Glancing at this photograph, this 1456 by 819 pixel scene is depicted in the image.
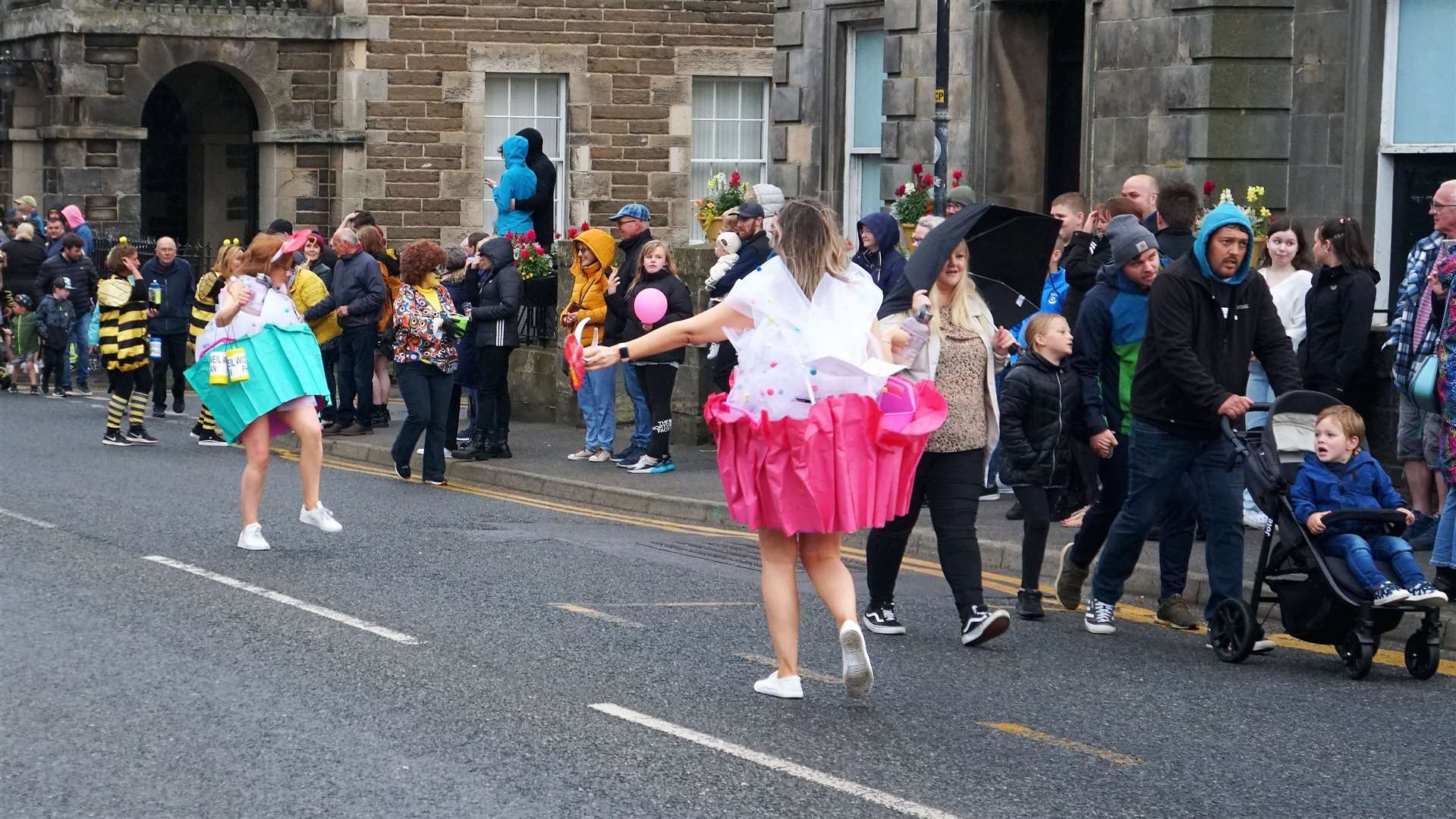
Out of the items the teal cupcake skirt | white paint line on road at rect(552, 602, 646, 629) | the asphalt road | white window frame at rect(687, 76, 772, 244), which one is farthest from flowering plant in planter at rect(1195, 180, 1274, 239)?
white window frame at rect(687, 76, 772, 244)

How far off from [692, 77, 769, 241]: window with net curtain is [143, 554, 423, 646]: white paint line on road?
68.5 feet

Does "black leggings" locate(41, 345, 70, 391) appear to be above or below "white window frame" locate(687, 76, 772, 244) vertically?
below

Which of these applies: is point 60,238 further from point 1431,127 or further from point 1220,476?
point 1220,476

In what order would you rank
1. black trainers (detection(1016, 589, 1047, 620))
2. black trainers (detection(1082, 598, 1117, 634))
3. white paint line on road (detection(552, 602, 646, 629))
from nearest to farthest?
white paint line on road (detection(552, 602, 646, 629))
black trainers (detection(1082, 598, 1117, 634))
black trainers (detection(1016, 589, 1047, 620))

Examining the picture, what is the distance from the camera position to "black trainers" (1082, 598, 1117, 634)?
8.97 metres

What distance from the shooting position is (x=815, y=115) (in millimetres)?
20719

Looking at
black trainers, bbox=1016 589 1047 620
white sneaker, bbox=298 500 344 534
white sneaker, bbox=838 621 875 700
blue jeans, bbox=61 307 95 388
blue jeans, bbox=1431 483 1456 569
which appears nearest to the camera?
white sneaker, bbox=838 621 875 700

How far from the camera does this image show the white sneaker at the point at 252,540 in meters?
10.8

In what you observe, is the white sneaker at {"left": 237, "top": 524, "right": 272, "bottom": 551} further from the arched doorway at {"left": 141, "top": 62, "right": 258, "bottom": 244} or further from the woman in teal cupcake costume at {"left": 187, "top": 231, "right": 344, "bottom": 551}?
the arched doorway at {"left": 141, "top": 62, "right": 258, "bottom": 244}

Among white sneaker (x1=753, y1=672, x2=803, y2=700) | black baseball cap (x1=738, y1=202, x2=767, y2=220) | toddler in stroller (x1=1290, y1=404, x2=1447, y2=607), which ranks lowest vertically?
white sneaker (x1=753, y1=672, x2=803, y2=700)

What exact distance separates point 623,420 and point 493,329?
2670 mm

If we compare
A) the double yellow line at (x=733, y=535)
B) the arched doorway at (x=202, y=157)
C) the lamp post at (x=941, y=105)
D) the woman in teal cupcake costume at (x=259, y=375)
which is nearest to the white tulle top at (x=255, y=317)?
the woman in teal cupcake costume at (x=259, y=375)

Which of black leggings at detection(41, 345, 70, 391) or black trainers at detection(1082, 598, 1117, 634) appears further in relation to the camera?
black leggings at detection(41, 345, 70, 391)

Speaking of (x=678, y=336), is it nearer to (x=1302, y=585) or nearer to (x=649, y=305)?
(x=649, y=305)
